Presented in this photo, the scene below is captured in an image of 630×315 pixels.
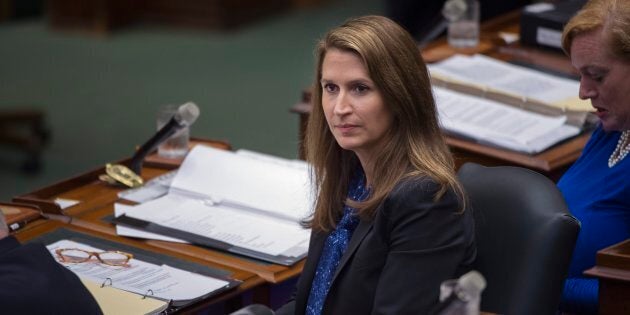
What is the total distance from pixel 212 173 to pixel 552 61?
155 centimetres

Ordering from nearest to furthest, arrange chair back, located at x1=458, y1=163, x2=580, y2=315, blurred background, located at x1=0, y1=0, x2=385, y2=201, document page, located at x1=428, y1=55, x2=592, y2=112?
chair back, located at x1=458, y1=163, x2=580, y2=315 → document page, located at x1=428, y1=55, x2=592, y2=112 → blurred background, located at x1=0, y1=0, x2=385, y2=201

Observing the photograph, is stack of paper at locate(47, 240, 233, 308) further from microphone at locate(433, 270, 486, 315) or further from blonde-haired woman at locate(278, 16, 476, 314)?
microphone at locate(433, 270, 486, 315)

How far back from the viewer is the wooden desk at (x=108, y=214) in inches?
117

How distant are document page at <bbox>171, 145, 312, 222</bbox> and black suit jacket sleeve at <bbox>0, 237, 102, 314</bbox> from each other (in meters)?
0.91

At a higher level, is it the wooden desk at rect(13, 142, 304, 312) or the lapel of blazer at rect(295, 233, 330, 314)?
the lapel of blazer at rect(295, 233, 330, 314)

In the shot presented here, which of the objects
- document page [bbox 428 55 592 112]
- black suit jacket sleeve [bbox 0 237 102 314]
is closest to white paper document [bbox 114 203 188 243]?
black suit jacket sleeve [bbox 0 237 102 314]

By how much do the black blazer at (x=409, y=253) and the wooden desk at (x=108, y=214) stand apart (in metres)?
0.48

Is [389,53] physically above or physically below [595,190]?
above

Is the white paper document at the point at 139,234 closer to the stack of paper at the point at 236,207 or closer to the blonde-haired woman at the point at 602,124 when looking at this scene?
the stack of paper at the point at 236,207

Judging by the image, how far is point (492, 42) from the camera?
15.4 ft

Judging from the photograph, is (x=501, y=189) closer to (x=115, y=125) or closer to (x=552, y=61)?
(x=552, y=61)

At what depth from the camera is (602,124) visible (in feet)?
9.95

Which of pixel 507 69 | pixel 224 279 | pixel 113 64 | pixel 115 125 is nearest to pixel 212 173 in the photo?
pixel 224 279

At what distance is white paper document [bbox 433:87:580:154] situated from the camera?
365 centimetres
